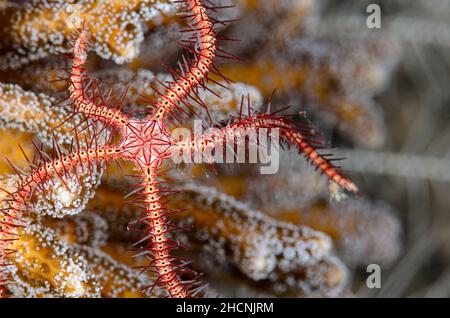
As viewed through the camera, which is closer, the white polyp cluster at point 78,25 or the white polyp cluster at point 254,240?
the white polyp cluster at point 78,25

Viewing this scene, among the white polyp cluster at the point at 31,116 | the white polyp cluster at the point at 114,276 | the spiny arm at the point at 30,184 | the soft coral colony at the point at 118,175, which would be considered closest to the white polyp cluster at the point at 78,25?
the soft coral colony at the point at 118,175

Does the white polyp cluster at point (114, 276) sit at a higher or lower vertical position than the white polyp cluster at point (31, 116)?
lower

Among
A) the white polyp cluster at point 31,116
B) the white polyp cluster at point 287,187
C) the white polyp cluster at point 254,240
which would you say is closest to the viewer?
the white polyp cluster at point 31,116

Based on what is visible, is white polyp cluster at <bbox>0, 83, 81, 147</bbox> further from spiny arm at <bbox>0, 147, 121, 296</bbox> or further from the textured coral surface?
spiny arm at <bbox>0, 147, 121, 296</bbox>

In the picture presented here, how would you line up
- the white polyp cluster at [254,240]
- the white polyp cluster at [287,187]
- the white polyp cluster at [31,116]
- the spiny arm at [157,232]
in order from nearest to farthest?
the spiny arm at [157,232] < the white polyp cluster at [31,116] < the white polyp cluster at [254,240] < the white polyp cluster at [287,187]

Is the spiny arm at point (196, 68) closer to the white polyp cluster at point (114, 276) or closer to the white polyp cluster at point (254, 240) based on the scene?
the white polyp cluster at point (254, 240)

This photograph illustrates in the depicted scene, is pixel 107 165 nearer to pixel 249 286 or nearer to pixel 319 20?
pixel 249 286

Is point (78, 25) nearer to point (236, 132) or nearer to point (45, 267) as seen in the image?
point (236, 132)
